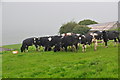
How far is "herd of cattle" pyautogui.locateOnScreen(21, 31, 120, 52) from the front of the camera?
19594 millimetres

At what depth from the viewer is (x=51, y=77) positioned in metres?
8.75

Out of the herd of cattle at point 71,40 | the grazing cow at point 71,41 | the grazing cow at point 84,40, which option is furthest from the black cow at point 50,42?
the grazing cow at point 84,40

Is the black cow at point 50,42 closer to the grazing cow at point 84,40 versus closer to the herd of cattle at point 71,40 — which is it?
the herd of cattle at point 71,40

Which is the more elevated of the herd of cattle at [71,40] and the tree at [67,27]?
the tree at [67,27]

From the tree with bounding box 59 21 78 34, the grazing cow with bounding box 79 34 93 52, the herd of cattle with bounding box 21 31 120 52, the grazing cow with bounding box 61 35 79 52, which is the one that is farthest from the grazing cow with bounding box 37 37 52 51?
the tree with bounding box 59 21 78 34

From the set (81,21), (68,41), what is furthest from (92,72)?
(81,21)

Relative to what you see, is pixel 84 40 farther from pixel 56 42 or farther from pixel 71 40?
pixel 56 42

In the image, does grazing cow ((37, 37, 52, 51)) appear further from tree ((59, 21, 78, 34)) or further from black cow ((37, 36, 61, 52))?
tree ((59, 21, 78, 34))

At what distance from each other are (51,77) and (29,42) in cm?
1571

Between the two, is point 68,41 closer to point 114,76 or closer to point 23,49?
point 23,49

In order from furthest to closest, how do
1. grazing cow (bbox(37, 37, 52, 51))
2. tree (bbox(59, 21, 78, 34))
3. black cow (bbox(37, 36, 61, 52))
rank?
tree (bbox(59, 21, 78, 34)) < grazing cow (bbox(37, 37, 52, 51)) < black cow (bbox(37, 36, 61, 52))

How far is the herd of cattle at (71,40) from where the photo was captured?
64.3 ft

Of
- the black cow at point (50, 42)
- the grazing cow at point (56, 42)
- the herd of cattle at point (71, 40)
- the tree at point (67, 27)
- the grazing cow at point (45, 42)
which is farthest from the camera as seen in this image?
the tree at point (67, 27)

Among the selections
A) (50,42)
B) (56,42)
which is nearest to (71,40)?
(56,42)
